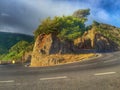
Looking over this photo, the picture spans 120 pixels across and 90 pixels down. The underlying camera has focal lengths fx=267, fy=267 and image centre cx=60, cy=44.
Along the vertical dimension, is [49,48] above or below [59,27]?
below

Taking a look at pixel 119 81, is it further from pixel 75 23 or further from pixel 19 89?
pixel 75 23

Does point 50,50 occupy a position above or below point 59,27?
below

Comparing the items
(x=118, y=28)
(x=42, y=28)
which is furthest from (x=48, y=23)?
(x=118, y=28)

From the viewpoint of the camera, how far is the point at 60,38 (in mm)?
42375

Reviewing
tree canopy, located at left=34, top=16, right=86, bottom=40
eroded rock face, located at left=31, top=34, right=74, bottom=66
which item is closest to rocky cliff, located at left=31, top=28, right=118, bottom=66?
eroded rock face, located at left=31, top=34, right=74, bottom=66

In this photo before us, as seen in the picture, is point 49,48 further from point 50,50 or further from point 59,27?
point 59,27

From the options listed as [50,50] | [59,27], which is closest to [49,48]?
[50,50]

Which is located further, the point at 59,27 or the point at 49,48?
the point at 59,27

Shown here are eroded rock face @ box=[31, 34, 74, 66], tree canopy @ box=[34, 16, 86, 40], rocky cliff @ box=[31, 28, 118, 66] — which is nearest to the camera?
rocky cliff @ box=[31, 28, 118, 66]

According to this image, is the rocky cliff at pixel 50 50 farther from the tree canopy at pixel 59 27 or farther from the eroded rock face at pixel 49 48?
the tree canopy at pixel 59 27

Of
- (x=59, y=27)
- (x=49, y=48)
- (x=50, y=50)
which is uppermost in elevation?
(x=59, y=27)

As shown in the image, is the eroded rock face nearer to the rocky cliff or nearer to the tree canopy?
the rocky cliff

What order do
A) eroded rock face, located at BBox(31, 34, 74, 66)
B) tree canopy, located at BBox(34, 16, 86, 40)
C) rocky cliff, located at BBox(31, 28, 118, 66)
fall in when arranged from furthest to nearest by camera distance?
tree canopy, located at BBox(34, 16, 86, 40) < eroded rock face, located at BBox(31, 34, 74, 66) < rocky cliff, located at BBox(31, 28, 118, 66)

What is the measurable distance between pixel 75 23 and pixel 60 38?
16623mm
